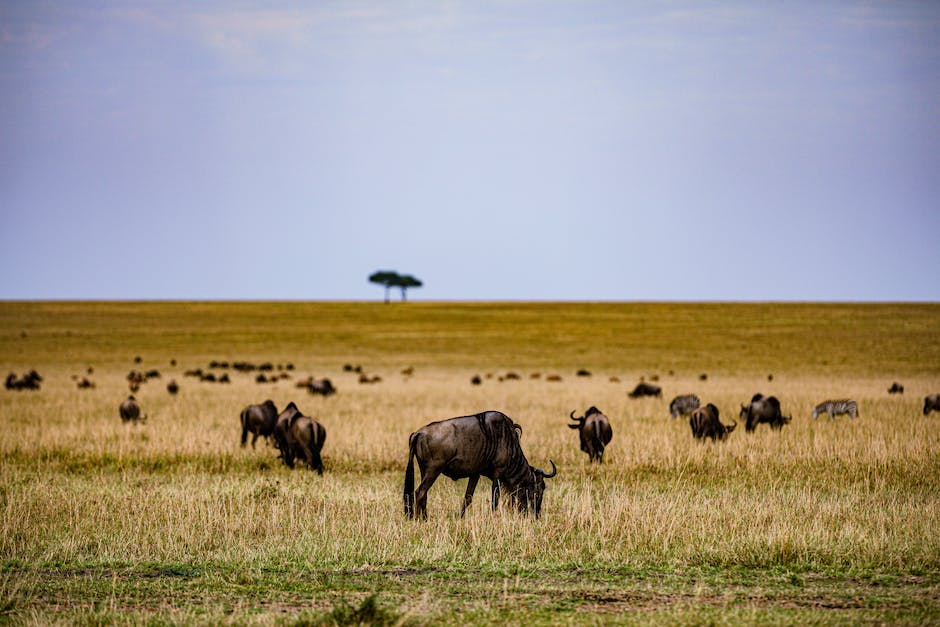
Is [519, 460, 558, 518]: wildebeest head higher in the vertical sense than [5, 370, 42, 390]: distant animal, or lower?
Result: higher

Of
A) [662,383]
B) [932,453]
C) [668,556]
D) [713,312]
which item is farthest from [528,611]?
[713,312]

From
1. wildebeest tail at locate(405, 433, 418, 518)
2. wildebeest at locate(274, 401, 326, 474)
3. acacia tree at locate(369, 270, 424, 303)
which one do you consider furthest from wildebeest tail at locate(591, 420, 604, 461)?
acacia tree at locate(369, 270, 424, 303)

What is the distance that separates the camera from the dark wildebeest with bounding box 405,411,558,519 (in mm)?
11789

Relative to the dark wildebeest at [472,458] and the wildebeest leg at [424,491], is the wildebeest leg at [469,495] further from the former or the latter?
the wildebeest leg at [424,491]

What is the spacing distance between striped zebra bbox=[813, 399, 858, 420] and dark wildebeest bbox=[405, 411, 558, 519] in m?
16.1

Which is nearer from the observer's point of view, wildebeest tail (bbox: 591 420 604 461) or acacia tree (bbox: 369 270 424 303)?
wildebeest tail (bbox: 591 420 604 461)

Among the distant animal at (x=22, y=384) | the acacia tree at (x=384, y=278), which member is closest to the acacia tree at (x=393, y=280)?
the acacia tree at (x=384, y=278)

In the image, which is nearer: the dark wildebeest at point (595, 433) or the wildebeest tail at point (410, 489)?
the wildebeest tail at point (410, 489)

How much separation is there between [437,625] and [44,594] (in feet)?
13.1

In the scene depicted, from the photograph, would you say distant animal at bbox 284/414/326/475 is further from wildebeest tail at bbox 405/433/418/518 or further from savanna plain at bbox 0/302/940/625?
wildebeest tail at bbox 405/433/418/518

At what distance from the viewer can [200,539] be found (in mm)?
10727

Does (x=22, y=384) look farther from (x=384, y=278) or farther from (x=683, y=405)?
(x=384, y=278)

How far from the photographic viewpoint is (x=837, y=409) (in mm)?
25797

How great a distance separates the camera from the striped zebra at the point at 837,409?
83.5ft
